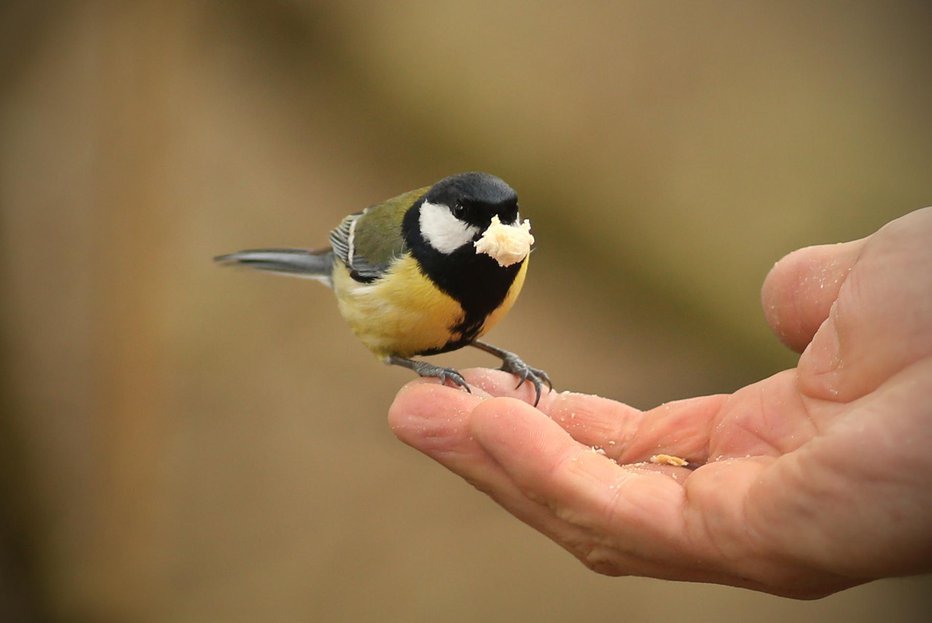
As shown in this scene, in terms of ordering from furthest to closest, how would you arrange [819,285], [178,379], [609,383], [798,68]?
[609,383] → [178,379] → [798,68] → [819,285]

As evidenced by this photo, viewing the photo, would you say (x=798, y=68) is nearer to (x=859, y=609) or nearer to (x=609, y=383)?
→ (x=609, y=383)

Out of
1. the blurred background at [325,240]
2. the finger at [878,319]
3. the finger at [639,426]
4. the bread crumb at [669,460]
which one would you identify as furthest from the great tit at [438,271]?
the blurred background at [325,240]

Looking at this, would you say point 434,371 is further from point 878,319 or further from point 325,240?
point 325,240

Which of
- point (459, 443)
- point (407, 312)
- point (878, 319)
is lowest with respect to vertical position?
point (459, 443)

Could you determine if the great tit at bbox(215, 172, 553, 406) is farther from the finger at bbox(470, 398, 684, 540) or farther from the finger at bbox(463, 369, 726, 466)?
the finger at bbox(470, 398, 684, 540)

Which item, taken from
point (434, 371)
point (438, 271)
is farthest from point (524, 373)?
point (438, 271)

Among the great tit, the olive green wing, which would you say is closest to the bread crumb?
the great tit

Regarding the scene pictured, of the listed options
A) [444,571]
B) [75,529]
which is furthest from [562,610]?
[75,529]
